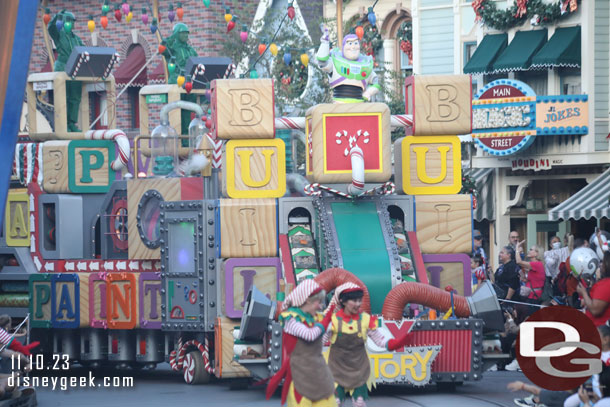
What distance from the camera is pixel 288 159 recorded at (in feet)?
63.7

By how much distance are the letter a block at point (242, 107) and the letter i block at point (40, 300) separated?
3.74 m

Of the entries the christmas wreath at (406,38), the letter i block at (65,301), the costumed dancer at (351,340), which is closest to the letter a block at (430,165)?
the letter i block at (65,301)

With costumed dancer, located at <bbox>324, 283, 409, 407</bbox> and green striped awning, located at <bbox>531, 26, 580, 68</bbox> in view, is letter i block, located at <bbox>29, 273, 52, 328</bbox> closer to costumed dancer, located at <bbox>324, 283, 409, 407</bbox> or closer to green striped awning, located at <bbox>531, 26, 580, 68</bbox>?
costumed dancer, located at <bbox>324, 283, 409, 407</bbox>

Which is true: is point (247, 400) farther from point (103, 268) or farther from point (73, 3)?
point (73, 3)

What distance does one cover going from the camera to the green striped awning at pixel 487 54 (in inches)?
1198

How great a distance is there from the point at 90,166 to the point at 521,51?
12606 mm

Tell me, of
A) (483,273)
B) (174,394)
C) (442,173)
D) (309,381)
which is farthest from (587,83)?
(309,381)

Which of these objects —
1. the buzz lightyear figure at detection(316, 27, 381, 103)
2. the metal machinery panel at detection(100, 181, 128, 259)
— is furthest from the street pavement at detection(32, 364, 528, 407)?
the buzz lightyear figure at detection(316, 27, 381, 103)

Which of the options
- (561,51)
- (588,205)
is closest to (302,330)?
(588,205)

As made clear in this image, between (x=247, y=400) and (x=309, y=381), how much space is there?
4.75 m

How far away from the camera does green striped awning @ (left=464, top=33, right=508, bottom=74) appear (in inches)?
1198

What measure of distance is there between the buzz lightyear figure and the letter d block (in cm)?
407

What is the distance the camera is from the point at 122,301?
18.5 metres

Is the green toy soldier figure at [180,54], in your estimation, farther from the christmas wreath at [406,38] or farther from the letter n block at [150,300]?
the christmas wreath at [406,38]
